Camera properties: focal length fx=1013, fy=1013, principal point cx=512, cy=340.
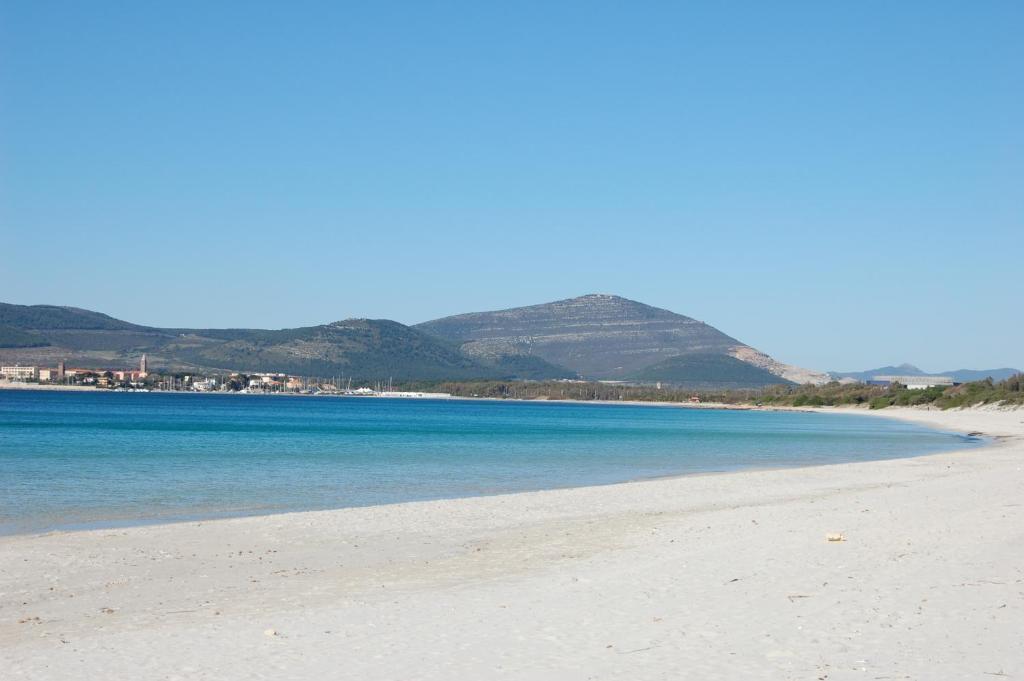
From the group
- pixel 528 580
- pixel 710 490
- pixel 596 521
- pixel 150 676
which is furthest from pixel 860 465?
pixel 150 676

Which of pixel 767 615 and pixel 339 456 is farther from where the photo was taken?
pixel 339 456

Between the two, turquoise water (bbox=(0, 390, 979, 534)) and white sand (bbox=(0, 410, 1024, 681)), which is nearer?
white sand (bbox=(0, 410, 1024, 681))

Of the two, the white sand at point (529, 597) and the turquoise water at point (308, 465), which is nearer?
the white sand at point (529, 597)

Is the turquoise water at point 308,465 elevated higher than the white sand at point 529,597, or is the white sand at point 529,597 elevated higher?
the white sand at point 529,597

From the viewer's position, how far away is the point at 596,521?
56.6 ft

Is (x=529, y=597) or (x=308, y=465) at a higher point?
(x=529, y=597)

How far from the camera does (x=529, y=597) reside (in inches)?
405

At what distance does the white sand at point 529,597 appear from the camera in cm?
773

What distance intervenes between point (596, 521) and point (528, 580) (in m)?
6.04

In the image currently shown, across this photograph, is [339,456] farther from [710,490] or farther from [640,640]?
[640,640]

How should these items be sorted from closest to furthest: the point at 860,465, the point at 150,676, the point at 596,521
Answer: the point at 150,676
the point at 596,521
the point at 860,465

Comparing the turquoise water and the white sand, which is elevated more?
the white sand

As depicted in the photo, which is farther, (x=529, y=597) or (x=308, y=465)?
(x=308, y=465)

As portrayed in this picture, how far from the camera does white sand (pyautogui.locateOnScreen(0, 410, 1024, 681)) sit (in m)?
7.73
